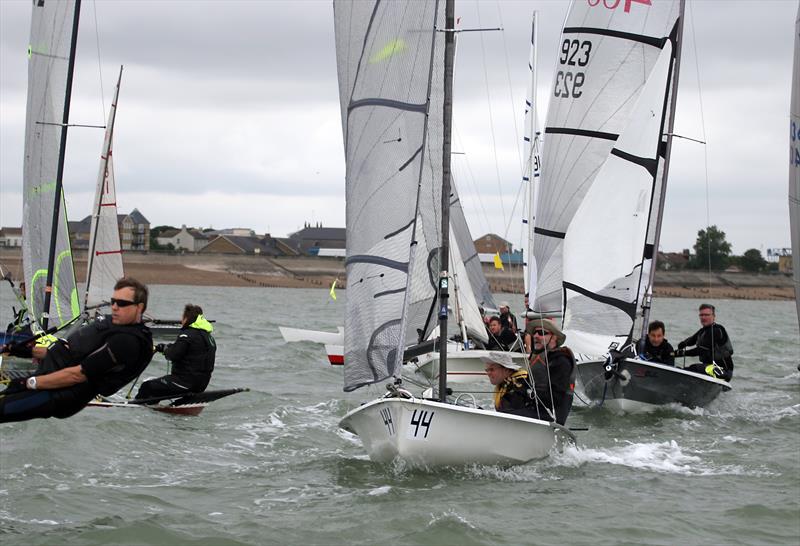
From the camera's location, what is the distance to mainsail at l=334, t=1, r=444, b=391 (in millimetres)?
10648

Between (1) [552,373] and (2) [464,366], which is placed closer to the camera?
(1) [552,373]

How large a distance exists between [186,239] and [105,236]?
105842 millimetres

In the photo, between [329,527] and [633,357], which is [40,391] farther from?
[633,357]

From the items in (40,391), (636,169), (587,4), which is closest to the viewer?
(40,391)

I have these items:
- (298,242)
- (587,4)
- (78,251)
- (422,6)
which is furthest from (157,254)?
(422,6)

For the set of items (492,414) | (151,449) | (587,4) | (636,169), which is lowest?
(151,449)

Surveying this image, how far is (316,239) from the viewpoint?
129875mm

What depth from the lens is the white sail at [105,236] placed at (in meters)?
22.3

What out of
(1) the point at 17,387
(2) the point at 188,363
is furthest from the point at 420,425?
(1) the point at 17,387

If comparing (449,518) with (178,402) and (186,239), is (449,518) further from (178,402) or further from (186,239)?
(186,239)

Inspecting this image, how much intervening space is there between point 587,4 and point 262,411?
852 centimetres

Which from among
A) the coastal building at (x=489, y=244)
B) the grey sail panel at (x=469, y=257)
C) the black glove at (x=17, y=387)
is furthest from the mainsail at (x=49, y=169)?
the coastal building at (x=489, y=244)

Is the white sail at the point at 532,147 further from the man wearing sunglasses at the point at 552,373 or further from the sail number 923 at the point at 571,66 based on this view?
the man wearing sunglasses at the point at 552,373

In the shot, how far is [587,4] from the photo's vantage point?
61.9ft
